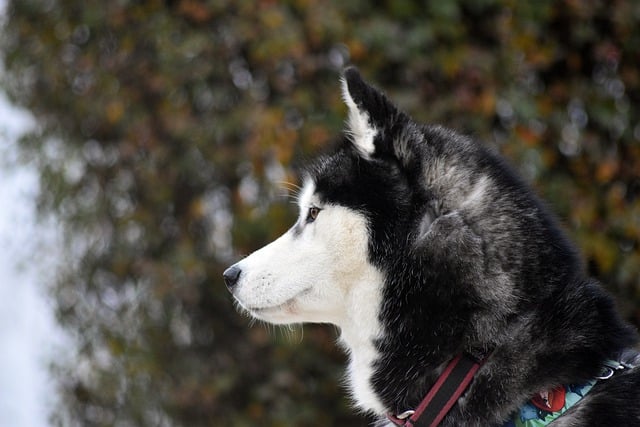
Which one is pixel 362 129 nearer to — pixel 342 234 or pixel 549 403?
pixel 342 234

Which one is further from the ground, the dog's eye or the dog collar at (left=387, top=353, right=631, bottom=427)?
the dog's eye

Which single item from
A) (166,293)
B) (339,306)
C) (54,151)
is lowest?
(166,293)

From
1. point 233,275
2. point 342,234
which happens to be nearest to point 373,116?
point 342,234

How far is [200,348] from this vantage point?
16.3ft

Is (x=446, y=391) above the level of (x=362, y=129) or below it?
below

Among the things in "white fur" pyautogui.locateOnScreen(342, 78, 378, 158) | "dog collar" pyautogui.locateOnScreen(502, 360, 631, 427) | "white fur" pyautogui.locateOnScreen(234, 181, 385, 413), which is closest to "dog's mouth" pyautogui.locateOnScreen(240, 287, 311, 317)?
"white fur" pyautogui.locateOnScreen(234, 181, 385, 413)

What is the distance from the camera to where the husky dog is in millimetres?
2031

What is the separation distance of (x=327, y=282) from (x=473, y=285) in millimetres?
416

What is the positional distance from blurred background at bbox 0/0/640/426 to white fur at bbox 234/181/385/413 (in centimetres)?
170

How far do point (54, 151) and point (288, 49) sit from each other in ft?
6.00

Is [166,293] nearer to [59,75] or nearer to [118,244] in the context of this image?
[118,244]

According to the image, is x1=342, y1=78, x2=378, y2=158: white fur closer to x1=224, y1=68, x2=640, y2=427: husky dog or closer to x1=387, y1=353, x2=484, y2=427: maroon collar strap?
x1=224, y1=68, x2=640, y2=427: husky dog

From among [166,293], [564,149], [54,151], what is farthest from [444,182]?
[54,151]

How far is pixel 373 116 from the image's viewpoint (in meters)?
2.26
